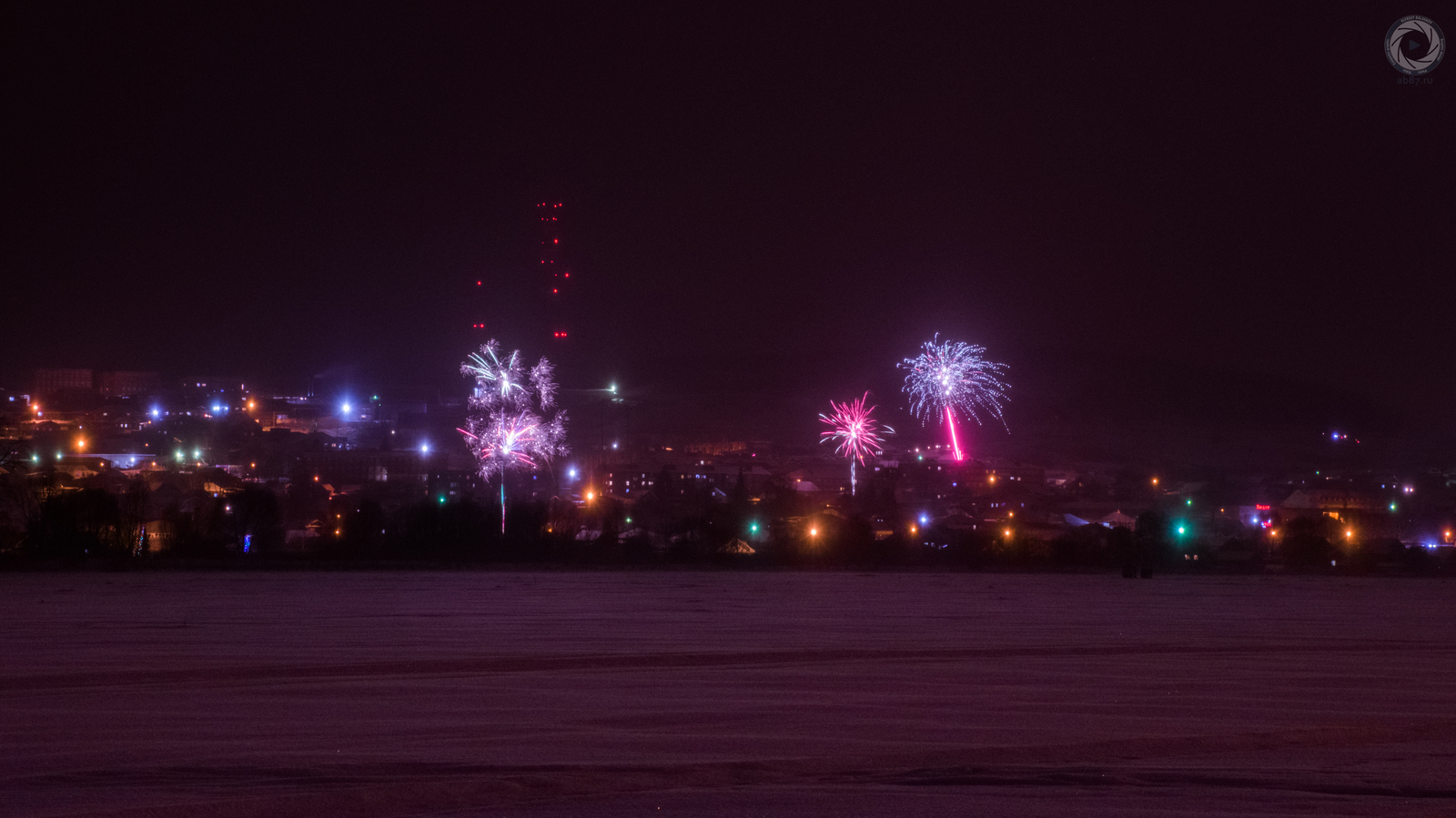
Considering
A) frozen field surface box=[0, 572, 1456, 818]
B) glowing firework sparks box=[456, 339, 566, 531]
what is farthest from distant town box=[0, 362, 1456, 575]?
frozen field surface box=[0, 572, 1456, 818]

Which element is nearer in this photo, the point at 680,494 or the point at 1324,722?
the point at 1324,722

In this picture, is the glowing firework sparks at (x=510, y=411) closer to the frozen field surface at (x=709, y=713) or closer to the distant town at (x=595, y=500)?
the distant town at (x=595, y=500)

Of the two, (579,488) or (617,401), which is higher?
(617,401)

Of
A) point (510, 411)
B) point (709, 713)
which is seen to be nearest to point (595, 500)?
point (510, 411)

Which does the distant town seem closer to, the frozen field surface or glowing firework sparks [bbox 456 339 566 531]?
glowing firework sparks [bbox 456 339 566 531]

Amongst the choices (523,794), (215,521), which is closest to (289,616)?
(523,794)

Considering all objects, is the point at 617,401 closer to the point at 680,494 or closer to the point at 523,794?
the point at 680,494

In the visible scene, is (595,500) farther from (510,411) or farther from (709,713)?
(709,713)
